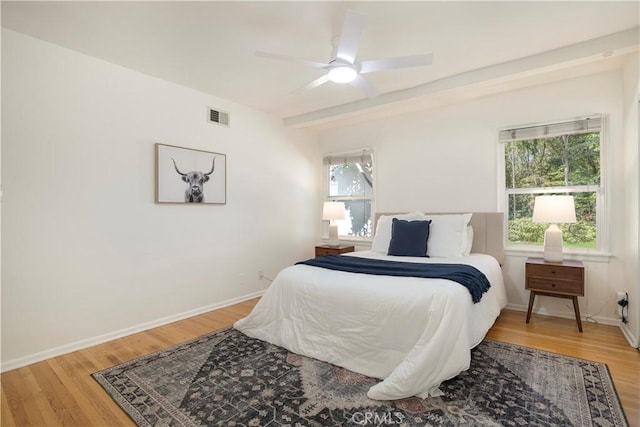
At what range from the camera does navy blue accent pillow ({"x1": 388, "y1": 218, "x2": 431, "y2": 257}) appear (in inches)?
134

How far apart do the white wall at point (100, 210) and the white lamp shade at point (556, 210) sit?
3.34 metres

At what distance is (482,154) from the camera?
12.5 ft

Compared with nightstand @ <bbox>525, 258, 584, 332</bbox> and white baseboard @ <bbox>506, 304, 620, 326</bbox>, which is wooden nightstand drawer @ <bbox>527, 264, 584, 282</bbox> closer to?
nightstand @ <bbox>525, 258, 584, 332</bbox>

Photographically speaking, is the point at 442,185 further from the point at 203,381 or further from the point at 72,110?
the point at 72,110

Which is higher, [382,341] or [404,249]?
[404,249]

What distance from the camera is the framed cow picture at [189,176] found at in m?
3.26

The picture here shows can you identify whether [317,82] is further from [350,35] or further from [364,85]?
[350,35]

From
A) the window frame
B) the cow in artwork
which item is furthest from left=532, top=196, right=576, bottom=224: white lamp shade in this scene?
the cow in artwork

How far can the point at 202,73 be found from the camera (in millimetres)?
3160

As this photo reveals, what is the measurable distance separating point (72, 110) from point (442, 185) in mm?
4003

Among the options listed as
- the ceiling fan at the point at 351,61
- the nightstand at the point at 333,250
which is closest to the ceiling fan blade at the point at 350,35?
the ceiling fan at the point at 351,61

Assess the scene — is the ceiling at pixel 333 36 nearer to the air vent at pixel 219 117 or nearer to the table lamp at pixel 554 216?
the air vent at pixel 219 117

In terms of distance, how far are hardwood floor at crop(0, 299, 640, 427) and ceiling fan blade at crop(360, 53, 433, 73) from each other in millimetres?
2419

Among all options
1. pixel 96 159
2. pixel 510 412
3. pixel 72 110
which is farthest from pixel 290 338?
pixel 72 110
